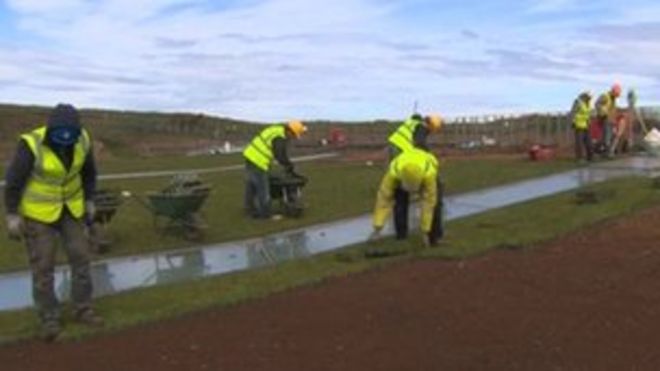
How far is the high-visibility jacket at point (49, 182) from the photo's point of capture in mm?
10422

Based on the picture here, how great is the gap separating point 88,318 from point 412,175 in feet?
18.8

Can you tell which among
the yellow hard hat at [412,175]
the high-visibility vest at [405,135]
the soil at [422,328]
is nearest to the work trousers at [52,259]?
the soil at [422,328]

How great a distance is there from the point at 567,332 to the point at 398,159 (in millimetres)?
5945

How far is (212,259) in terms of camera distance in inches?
613

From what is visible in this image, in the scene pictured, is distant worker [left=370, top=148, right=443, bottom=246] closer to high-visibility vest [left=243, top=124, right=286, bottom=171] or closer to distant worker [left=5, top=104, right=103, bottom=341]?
high-visibility vest [left=243, top=124, right=286, bottom=171]

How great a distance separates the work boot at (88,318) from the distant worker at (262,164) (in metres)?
8.72

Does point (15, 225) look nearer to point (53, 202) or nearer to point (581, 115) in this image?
point (53, 202)

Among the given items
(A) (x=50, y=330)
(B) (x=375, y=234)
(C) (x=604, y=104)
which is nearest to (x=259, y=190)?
(B) (x=375, y=234)

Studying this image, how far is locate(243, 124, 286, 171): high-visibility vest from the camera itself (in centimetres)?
1952

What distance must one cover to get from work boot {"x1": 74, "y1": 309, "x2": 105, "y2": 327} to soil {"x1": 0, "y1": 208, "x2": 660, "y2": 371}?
0.44 m

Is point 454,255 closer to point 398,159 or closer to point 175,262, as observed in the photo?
point 398,159

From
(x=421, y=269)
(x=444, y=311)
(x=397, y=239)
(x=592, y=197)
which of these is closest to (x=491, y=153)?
(x=592, y=197)

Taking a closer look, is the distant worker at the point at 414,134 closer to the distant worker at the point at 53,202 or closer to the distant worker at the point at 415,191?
the distant worker at the point at 415,191

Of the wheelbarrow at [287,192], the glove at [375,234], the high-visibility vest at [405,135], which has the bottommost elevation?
the glove at [375,234]
